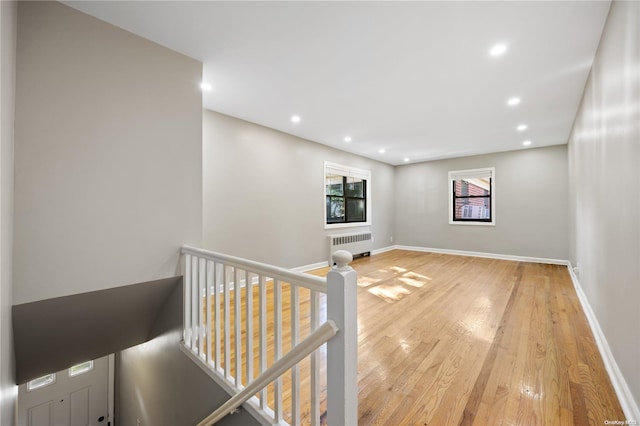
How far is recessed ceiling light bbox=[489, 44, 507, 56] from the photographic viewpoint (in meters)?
2.16

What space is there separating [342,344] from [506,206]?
6.51m

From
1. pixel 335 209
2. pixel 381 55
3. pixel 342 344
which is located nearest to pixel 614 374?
pixel 342 344

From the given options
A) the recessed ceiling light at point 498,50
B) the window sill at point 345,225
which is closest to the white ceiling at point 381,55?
the recessed ceiling light at point 498,50

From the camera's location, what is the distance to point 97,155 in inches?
73.3

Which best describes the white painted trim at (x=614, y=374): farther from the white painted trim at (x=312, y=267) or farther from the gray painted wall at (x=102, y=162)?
the white painted trim at (x=312, y=267)

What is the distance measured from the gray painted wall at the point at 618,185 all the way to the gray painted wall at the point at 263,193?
372 centimetres

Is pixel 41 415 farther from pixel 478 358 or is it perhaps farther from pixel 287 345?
pixel 478 358

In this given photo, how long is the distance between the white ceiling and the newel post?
5.86ft

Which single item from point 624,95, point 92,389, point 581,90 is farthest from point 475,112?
point 92,389

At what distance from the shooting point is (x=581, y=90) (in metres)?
2.97

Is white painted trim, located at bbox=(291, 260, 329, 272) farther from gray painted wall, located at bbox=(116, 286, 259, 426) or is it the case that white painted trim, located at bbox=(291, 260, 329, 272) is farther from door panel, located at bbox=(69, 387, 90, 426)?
door panel, located at bbox=(69, 387, 90, 426)

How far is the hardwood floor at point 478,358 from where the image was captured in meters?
1.56

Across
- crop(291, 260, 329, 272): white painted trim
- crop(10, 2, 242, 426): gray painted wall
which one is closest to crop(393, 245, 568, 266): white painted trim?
crop(291, 260, 329, 272): white painted trim

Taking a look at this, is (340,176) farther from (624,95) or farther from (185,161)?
(624,95)
